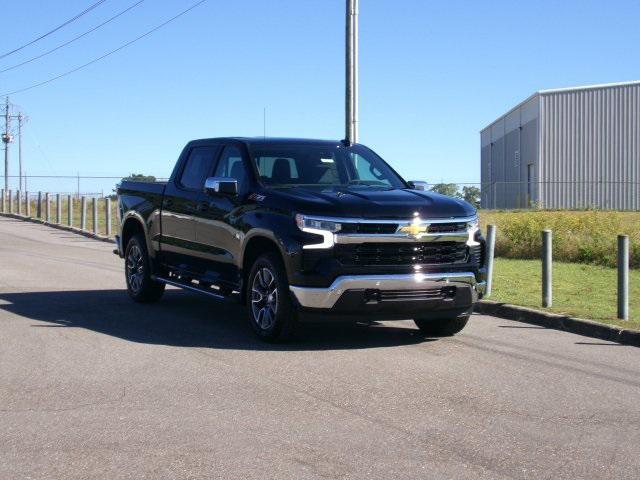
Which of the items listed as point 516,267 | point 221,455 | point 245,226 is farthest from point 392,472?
point 516,267

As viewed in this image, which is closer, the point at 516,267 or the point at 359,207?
the point at 359,207

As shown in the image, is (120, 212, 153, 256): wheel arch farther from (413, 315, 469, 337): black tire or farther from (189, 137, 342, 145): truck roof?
(413, 315, 469, 337): black tire

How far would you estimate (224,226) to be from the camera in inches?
394

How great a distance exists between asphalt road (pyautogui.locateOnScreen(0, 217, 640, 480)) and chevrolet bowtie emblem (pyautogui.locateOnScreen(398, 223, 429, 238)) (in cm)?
105

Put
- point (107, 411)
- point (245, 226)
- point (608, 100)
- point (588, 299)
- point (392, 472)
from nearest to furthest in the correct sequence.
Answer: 1. point (392, 472)
2. point (107, 411)
3. point (245, 226)
4. point (588, 299)
5. point (608, 100)

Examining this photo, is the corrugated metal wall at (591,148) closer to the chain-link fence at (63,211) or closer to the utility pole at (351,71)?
the chain-link fence at (63,211)

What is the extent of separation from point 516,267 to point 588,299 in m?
5.06

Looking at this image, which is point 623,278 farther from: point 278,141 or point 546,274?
point 278,141

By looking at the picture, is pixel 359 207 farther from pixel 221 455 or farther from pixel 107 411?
pixel 221 455

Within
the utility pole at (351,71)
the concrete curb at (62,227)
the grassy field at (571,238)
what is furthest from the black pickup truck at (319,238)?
the concrete curb at (62,227)

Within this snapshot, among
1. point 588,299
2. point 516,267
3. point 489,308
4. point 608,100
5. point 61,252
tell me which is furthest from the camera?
point 608,100

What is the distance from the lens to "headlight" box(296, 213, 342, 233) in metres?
8.66

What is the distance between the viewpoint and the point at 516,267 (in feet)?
60.7

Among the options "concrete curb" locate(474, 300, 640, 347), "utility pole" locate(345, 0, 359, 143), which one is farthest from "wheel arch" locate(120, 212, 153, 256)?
"utility pole" locate(345, 0, 359, 143)
